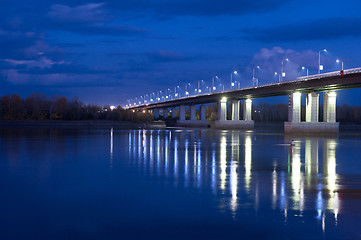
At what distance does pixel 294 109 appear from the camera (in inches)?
3979

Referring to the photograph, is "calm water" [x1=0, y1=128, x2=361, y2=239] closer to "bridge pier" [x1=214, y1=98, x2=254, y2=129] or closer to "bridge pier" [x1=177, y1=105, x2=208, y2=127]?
"bridge pier" [x1=214, y1=98, x2=254, y2=129]

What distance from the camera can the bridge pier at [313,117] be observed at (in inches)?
3681

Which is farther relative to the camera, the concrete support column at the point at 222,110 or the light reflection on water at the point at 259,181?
the concrete support column at the point at 222,110

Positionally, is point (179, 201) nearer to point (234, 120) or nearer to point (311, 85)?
point (311, 85)

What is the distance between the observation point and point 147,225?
10711 mm

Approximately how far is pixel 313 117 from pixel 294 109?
18.0ft

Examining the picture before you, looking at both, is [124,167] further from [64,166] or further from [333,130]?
[333,130]

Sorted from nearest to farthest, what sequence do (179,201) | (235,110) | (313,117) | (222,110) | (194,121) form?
1. (179,201)
2. (313,117)
3. (222,110)
4. (235,110)
5. (194,121)

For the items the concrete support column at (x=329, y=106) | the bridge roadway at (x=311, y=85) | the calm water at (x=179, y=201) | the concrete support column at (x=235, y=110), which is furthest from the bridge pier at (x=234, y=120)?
the calm water at (x=179, y=201)

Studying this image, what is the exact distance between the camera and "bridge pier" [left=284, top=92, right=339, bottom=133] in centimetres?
9350

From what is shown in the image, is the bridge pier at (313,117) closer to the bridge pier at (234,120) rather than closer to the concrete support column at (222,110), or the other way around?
the bridge pier at (234,120)

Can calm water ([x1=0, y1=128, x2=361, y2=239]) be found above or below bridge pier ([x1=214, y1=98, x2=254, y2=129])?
below

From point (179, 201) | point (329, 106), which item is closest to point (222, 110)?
point (329, 106)

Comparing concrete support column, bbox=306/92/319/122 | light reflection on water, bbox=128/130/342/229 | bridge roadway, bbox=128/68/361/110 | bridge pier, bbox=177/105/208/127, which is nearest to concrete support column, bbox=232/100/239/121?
bridge roadway, bbox=128/68/361/110
